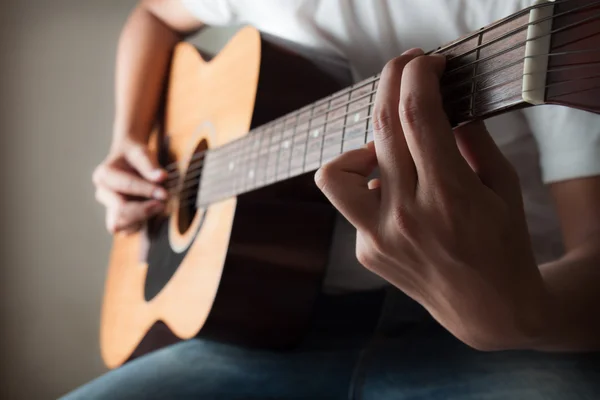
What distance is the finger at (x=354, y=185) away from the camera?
507mm

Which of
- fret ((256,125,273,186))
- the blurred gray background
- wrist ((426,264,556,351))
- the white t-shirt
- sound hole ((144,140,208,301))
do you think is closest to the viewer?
wrist ((426,264,556,351))

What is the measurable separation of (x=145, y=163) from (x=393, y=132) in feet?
2.05

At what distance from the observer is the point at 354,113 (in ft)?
1.82

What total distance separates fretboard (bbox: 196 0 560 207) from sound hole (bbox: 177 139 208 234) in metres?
0.03

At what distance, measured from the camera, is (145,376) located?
760mm

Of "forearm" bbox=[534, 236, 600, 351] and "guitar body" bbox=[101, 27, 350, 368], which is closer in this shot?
"forearm" bbox=[534, 236, 600, 351]

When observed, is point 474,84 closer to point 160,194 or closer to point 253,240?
point 253,240

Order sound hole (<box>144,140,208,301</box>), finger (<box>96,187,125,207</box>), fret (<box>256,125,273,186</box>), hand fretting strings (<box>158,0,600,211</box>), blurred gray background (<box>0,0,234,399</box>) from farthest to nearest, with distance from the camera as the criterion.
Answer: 1. blurred gray background (<box>0,0,234,399</box>)
2. finger (<box>96,187,125,207</box>)
3. sound hole (<box>144,140,208,301</box>)
4. fret (<box>256,125,273,186</box>)
5. hand fretting strings (<box>158,0,600,211</box>)

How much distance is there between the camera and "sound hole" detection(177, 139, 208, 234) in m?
0.89

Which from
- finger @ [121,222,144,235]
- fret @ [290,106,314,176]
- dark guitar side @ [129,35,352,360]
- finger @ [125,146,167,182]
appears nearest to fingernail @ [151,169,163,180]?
finger @ [125,146,167,182]

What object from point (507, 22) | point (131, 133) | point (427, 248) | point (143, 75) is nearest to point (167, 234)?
point (131, 133)

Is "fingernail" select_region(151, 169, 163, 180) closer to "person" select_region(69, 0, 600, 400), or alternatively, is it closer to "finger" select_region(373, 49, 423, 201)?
"person" select_region(69, 0, 600, 400)

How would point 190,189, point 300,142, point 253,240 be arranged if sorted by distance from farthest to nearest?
1. point 190,189
2. point 253,240
3. point 300,142

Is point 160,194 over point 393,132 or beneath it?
beneath
